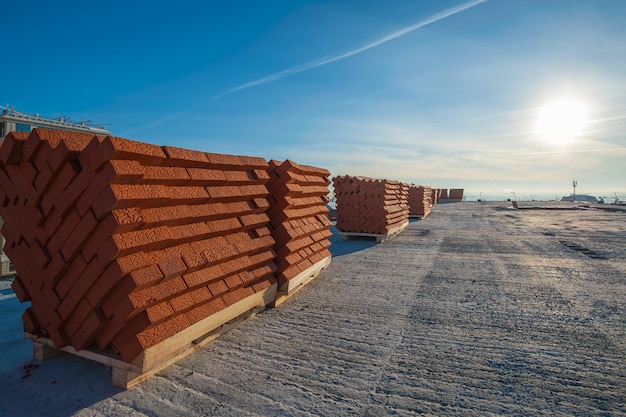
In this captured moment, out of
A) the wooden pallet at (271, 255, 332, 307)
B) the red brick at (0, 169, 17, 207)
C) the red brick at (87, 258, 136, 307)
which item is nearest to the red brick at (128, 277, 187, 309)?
the red brick at (87, 258, 136, 307)

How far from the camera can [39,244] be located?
3043 millimetres

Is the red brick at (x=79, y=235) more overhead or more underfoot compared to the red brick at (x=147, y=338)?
more overhead

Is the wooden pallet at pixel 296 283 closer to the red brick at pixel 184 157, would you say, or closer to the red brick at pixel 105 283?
the red brick at pixel 184 157

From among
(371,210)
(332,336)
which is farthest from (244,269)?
(371,210)

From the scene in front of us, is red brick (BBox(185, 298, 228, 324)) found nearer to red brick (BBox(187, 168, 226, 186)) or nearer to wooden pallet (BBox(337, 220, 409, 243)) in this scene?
red brick (BBox(187, 168, 226, 186))

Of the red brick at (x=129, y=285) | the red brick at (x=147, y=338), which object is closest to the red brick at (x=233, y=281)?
the red brick at (x=147, y=338)

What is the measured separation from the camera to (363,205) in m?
11.4

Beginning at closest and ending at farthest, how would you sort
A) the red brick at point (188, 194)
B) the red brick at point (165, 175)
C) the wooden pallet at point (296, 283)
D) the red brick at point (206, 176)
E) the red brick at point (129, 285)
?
1. the red brick at point (129, 285)
2. the red brick at point (165, 175)
3. the red brick at point (188, 194)
4. the red brick at point (206, 176)
5. the wooden pallet at point (296, 283)

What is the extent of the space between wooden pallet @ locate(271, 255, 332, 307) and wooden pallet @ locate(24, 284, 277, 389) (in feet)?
2.76

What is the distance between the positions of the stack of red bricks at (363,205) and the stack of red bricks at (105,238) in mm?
8245

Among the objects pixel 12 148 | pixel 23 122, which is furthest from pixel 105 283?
pixel 23 122

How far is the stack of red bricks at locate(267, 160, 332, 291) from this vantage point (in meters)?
5.26

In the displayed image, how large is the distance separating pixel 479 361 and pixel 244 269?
2.74m

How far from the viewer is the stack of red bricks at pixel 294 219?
5258mm
